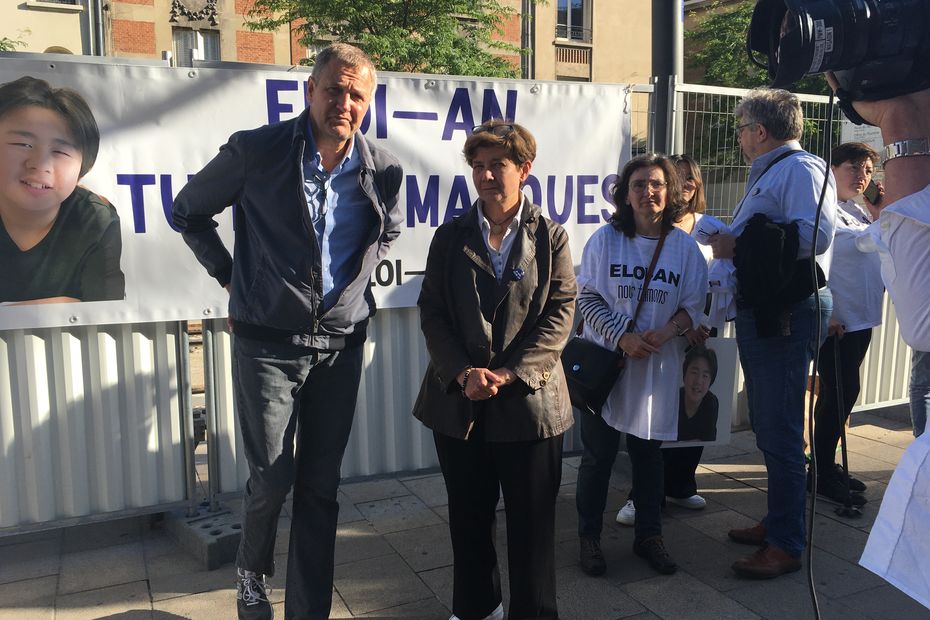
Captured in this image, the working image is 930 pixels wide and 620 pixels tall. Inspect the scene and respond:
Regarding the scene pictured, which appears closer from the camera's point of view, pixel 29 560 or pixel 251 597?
pixel 251 597

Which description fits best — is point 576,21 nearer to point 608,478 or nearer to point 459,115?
point 459,115

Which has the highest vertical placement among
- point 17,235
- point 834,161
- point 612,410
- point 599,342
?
point 834,161

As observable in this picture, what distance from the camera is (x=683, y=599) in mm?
3305

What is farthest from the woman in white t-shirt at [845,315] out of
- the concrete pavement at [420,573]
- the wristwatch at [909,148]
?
the wristwatch at [909,148]

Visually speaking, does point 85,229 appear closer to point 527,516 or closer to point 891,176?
point 527,516

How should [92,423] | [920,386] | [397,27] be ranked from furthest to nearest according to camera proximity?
[397,27] → [92,423] → [920,386]

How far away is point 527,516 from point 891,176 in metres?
1.71

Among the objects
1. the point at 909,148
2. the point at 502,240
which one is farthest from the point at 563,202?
the point at 909,148

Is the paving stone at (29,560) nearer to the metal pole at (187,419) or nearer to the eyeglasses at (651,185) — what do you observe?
the metal pole at (187,419)

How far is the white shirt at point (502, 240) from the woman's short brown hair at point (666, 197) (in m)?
0.82

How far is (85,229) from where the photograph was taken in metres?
3.54

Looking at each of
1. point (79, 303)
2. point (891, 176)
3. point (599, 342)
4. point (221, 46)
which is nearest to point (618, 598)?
point (599, 342)

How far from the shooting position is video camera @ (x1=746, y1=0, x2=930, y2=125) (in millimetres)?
1741

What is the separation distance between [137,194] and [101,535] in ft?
5.67
